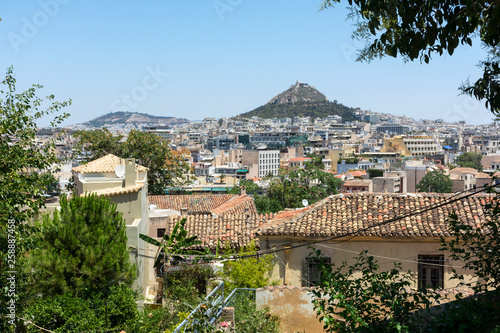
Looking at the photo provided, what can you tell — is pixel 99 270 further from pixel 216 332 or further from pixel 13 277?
pixel 216 332

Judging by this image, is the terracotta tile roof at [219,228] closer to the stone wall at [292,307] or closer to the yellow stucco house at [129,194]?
the yellow stucco house at [129,194]

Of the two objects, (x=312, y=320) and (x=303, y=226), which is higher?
(x=303, y=226)

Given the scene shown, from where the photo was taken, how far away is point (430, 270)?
12.7 meters

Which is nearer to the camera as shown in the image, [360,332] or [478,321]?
[478,321]

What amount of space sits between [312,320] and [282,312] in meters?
0.55

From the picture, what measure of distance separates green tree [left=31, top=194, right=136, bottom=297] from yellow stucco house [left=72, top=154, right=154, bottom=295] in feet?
4.55

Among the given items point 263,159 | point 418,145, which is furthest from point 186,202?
point 418,145

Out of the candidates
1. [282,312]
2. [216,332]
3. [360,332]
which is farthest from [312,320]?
[360,332]

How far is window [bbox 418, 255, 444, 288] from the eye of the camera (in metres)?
12.6

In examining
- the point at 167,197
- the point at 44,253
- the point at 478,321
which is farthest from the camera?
the point at 167,197

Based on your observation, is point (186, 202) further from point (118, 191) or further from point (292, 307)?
point (292, 307)

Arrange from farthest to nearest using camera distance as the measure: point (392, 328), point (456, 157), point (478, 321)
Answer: point (456, 157), point (392, 328), point (478, 321)

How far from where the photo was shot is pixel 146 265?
49.2 feet

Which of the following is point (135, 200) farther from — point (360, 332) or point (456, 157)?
point (456, 157)
